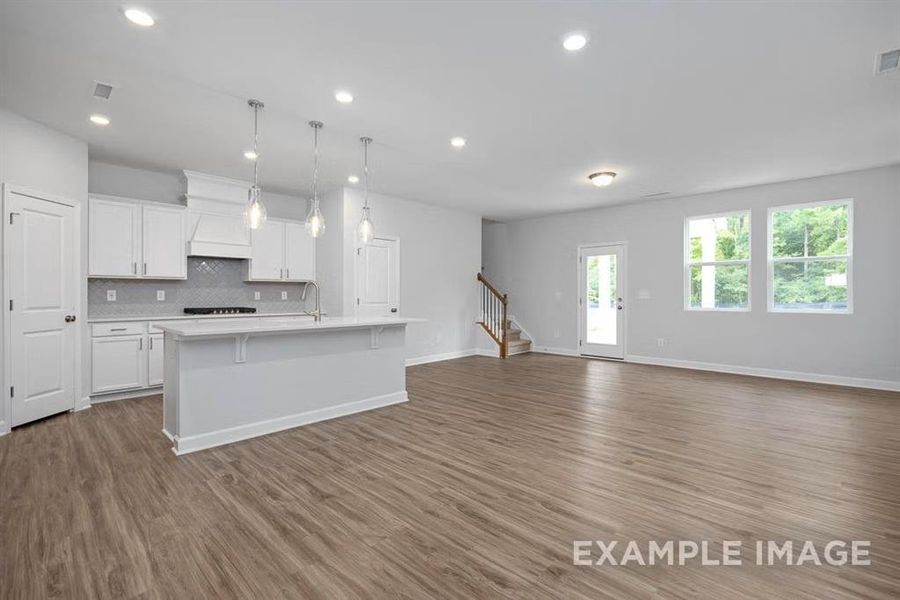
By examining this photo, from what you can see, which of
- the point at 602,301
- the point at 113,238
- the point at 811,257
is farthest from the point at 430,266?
the point at 811,257

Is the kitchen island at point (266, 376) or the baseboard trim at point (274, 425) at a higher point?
the kitchen island at point (266, 376)

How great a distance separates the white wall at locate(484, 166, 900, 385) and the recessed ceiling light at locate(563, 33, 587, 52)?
5.25m

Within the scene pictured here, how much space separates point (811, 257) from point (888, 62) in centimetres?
375

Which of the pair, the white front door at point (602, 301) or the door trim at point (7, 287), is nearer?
the door trim at point (7, 287)

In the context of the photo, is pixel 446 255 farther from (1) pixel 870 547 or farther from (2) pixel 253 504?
(1) pixel 870 547

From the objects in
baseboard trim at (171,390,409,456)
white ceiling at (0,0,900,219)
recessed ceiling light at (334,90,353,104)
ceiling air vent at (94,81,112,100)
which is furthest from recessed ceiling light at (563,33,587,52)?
baseboard trim at (171,390,409,456)

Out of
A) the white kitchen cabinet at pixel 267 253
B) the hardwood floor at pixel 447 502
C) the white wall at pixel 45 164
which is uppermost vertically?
the white wall at pixel 45 164

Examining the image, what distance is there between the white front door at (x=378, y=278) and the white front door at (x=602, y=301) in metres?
3.72

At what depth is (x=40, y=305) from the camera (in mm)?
4094

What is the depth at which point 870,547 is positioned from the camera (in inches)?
80.7

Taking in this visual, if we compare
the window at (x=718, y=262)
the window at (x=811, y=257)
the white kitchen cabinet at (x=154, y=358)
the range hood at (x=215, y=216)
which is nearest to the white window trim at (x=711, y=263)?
the window at (x=718, y=262)

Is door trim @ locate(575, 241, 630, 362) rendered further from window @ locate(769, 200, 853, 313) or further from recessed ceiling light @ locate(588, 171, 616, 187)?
recessed ceiling light @ locate(588, 171, 616, 187)

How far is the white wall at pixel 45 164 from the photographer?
379 centimetres

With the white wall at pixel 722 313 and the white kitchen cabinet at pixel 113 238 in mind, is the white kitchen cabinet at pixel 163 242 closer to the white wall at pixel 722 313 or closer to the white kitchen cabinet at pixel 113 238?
the white kitchen cabinet at pixel 113 238
